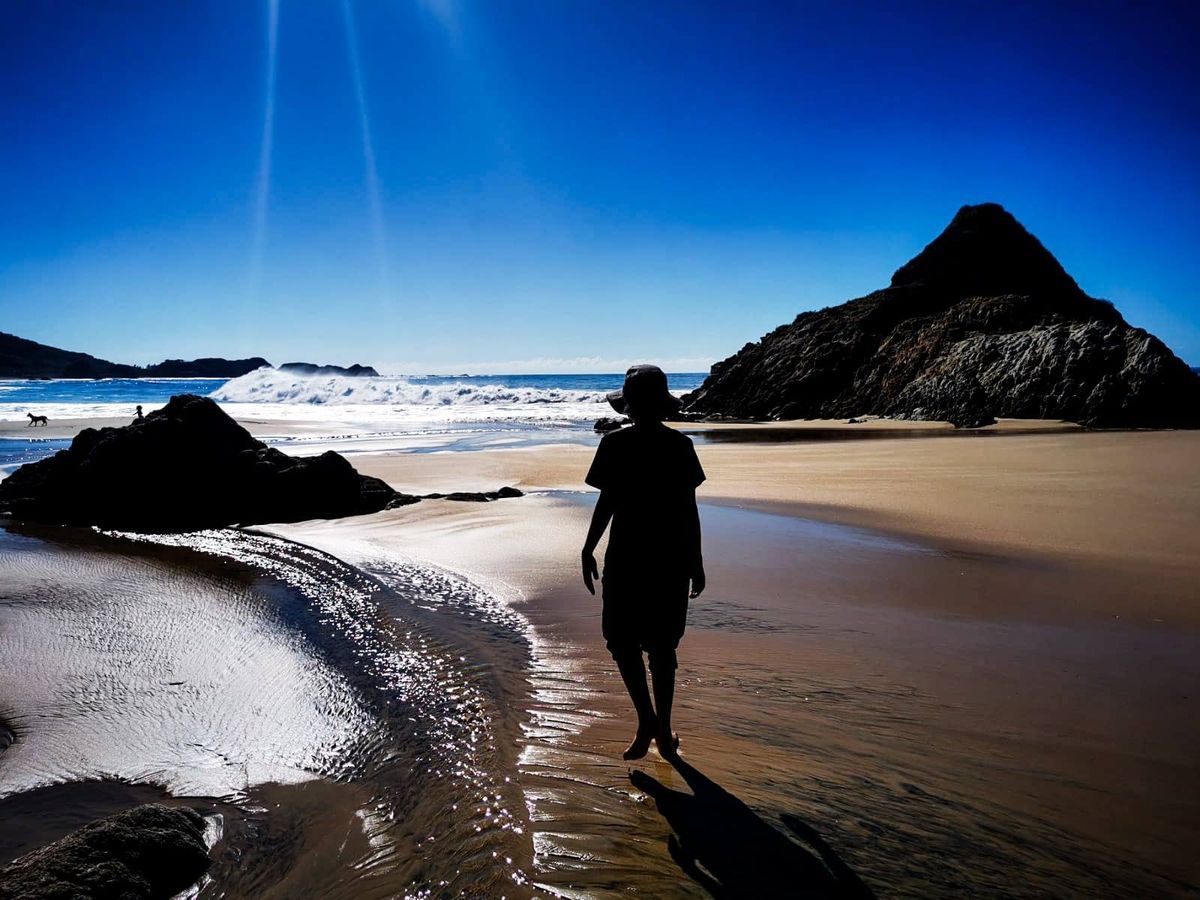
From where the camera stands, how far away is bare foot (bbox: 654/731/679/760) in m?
3.23

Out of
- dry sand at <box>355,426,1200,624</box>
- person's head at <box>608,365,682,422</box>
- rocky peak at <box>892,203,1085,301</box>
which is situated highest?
rocky peak at <box>892,203,1085,301</box>

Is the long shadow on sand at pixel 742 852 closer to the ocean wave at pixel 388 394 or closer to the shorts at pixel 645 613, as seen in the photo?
the shorts at pixel 645 613

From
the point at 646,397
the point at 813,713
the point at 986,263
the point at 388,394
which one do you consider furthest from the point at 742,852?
the point at 388,394

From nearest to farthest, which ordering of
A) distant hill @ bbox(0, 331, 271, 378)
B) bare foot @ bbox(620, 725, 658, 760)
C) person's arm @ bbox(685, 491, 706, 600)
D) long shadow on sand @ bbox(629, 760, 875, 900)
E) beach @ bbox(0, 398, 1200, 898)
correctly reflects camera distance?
long shadow on sand @ bbox(629, 760, 875, 900)
beach @ bbox(0, 398, 1200, 898)
bare foot @ bbox(620, 725, 658, 760)
person's arm @ bbox(685, 491, 706, 600)
distant hill @ bbox(0, 331, 271, 378)

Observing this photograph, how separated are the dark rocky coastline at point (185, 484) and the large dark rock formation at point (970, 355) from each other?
24576mm

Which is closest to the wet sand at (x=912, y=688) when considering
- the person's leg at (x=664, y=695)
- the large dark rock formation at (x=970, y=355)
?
the person's leg at (x=664, y=695)

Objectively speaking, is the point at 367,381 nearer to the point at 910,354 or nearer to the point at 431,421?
the point at 431,421

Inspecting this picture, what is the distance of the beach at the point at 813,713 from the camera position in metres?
2.51

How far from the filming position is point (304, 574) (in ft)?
22.7

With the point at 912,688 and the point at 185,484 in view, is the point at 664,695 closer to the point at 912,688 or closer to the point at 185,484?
the point at 912,688

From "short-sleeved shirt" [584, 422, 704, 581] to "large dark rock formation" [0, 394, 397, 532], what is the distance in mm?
7685

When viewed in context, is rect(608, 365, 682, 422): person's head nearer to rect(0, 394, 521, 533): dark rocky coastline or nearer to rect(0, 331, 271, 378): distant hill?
rect(0, 394, 521, 533): dark rocky coastline

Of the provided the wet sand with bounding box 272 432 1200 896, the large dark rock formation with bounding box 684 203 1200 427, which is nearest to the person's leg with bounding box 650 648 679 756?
the wet sand with bounding box 272 432 1200 896

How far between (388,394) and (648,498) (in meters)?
55.4
